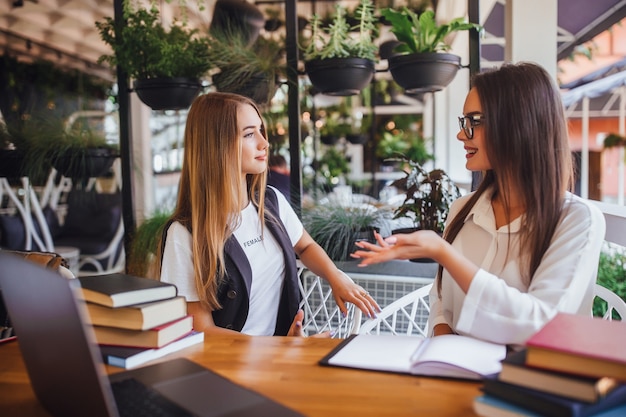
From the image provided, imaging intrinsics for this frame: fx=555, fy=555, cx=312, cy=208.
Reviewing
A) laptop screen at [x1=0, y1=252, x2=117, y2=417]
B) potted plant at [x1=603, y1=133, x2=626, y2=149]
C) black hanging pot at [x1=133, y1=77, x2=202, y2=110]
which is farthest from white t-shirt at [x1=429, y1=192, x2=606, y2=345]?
Answer: potted plant at [x1=603, y1=133, x2=626, y2=149]

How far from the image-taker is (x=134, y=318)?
1166 mm

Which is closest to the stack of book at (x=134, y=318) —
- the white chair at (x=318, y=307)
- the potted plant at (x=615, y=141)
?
the white chair at (x=318, y=307)

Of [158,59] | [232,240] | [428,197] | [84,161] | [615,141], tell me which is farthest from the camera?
[615,141]

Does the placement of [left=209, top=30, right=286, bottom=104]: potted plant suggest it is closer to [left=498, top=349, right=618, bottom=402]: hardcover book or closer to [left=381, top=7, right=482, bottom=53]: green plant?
[left=381, top=7, right=482, bottom=53]: green plant

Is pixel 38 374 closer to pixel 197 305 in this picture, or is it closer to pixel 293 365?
pixel 293 365

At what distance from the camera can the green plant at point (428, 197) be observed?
97.2 inches

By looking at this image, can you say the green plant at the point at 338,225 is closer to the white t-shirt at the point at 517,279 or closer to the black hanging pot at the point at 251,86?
the black hanging pot at the point at 251,86

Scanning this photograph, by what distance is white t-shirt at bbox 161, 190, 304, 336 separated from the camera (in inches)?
66.9

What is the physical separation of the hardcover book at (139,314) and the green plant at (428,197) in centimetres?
144

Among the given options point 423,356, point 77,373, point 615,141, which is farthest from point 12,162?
point 615,141

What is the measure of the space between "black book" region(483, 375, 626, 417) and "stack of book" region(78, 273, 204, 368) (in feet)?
2.26

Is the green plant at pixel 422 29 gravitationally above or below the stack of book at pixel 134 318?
above

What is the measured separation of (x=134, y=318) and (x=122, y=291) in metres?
0.07

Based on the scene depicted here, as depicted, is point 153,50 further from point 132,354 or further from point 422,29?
point 132,354
